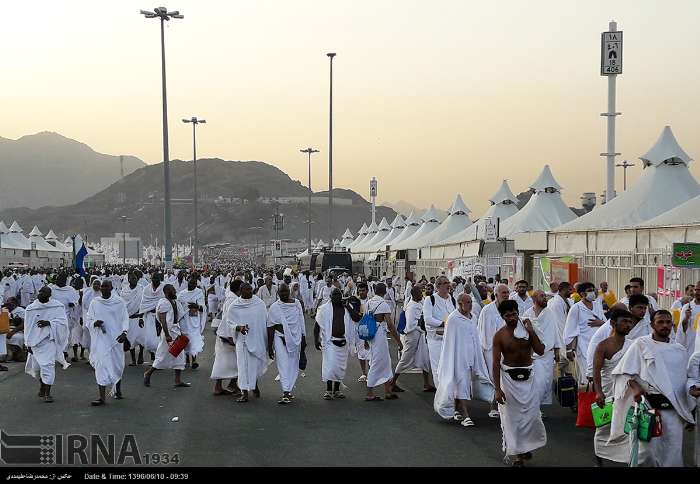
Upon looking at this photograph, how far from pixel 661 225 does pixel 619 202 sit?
16.2 ft

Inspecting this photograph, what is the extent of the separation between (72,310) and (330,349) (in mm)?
7293

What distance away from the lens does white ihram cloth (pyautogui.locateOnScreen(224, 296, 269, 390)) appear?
12.3 m

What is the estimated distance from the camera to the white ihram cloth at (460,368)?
1059cm

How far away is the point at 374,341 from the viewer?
41.4ft

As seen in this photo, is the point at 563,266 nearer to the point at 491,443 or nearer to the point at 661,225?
the point at 661,225

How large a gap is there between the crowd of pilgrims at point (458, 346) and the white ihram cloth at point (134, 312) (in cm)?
3

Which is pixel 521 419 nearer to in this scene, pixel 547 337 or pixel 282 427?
pixel 282 427

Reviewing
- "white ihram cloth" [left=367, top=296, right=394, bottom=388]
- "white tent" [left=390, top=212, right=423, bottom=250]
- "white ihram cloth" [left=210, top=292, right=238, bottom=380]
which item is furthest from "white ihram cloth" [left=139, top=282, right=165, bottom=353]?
"white tent" [left=390, top=212, right=423, bottom=250]

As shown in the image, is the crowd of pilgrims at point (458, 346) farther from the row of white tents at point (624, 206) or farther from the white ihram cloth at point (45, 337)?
the row of white tents at point (624, 206)

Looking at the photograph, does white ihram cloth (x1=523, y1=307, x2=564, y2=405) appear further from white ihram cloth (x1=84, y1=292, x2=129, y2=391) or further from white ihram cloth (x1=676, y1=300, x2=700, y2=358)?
white ihram cloth (x1=84, y1=292, x2=129, y2=391)

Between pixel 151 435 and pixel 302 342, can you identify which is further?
pixel 302 342

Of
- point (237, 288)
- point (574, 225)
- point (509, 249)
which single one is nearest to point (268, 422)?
point (237, 288)

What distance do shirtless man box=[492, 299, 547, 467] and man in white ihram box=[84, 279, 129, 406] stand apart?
593cm

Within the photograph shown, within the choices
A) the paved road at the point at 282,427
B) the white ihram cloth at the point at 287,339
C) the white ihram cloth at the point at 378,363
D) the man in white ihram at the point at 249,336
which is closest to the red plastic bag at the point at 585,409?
the paved road at the point at 282,427
